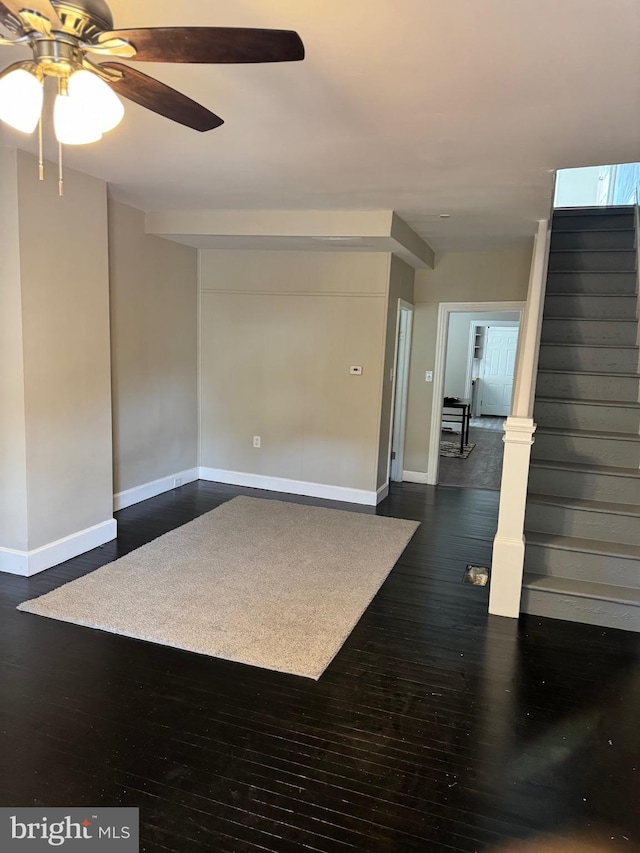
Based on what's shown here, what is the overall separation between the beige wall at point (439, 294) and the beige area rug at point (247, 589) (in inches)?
62.7

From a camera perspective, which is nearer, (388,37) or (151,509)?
(388,37)

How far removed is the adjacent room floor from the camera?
6152 mm

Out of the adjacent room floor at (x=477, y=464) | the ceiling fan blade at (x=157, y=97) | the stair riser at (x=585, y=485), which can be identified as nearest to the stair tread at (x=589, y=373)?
the stair riser at (x=585, y=485)

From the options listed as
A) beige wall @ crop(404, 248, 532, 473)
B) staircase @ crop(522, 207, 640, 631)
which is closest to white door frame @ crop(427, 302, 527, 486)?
beige wall @ crop(404, 248, 532, 473)

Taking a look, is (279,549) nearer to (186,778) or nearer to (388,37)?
(186,778)

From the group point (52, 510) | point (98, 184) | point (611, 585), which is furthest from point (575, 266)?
point (52, 510)

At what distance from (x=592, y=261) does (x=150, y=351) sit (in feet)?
13.0

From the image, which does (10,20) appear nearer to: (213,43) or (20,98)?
(20,98)

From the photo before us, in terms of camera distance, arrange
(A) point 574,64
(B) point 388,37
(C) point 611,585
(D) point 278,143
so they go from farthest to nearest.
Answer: (C) point 611,585 → (D) point 278,143 → (A) point 574,64 → (B) point 388,37

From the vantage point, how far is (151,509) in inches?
189

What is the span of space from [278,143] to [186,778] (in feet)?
9.13

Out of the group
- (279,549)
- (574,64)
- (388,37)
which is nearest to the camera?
(388,37)

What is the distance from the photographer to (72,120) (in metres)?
1.55

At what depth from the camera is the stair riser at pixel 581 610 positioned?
10.1 feet
